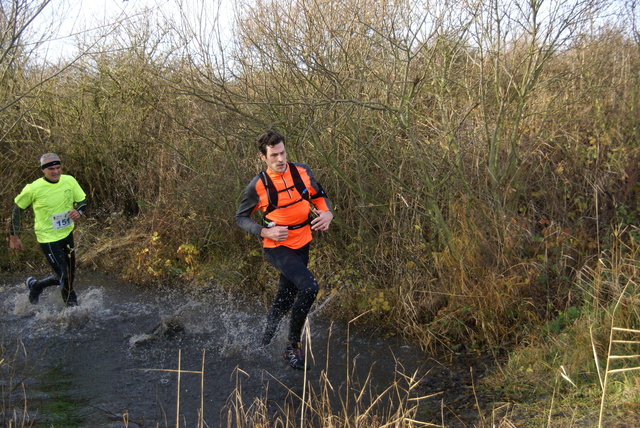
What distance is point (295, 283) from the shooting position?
5.07 meters

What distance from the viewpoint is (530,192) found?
680cm

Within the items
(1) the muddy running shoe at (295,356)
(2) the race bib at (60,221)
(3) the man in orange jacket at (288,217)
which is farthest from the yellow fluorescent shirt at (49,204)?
(1) the muddy running shoe at (295,356)

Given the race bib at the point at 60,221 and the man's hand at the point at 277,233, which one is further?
the race bib at the point at 60,221

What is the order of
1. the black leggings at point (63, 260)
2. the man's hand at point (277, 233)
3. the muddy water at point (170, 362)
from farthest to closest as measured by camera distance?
the black leggings at point (63, 260) < the man's hand at point (277, 233) < the muddy water at point (170, 362)

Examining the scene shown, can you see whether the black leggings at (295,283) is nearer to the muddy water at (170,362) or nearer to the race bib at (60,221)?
the muddy water at (170,362)

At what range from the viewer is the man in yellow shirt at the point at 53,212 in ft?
22.1

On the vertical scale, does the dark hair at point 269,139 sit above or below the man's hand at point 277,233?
above

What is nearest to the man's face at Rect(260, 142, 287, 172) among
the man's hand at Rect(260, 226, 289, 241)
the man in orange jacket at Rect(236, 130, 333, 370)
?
the man in orange jacket at Rect(236, 130, 333, 370)

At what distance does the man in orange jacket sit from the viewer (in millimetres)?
4949

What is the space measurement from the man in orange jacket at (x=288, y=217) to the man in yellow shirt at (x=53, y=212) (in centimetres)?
275

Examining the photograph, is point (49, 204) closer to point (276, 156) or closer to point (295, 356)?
point (276, 156)

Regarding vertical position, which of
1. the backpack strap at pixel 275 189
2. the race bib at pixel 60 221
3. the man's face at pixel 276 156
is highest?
the man's face at pixel 276 156

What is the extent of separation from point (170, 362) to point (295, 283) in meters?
1.65

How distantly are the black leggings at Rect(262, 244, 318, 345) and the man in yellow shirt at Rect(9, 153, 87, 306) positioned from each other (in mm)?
2809
